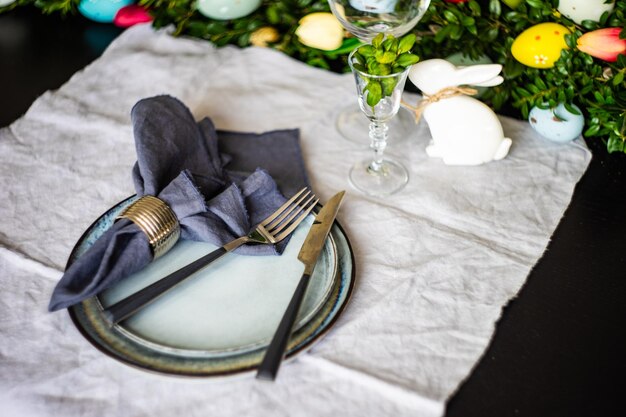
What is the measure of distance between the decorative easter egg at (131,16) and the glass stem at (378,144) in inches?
18.4

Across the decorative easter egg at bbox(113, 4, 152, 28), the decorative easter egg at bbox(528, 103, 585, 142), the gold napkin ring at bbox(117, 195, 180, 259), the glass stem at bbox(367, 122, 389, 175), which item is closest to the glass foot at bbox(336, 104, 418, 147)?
the glass stem at bbox(367, 122, 389, 175)

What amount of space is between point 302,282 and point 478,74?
0.30m

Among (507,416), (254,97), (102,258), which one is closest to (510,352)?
(507,416)

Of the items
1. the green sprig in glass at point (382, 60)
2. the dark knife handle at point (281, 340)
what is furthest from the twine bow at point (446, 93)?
the dark knife handle at point (281, 340)

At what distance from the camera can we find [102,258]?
0.55 m

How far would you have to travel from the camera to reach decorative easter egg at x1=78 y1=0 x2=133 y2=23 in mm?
966

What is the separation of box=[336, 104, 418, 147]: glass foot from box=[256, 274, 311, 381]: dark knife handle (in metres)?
0.28

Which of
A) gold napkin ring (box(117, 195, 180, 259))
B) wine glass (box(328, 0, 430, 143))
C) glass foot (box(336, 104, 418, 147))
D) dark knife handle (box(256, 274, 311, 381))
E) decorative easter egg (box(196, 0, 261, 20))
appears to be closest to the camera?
dark knife handle (box(256, 274, 311, 381))

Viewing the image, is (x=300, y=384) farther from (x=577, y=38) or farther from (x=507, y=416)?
(x=577, y=38)

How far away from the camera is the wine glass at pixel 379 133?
0.60 meters

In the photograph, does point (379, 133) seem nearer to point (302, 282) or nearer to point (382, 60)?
point (382, 60)

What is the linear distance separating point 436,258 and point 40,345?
14.1 inches

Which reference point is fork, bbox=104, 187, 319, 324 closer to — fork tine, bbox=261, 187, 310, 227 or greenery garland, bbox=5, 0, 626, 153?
fork tine, bbox=261, 187, 310, 227

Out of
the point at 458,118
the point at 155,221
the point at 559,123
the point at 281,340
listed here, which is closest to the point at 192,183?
the point at 155,221
